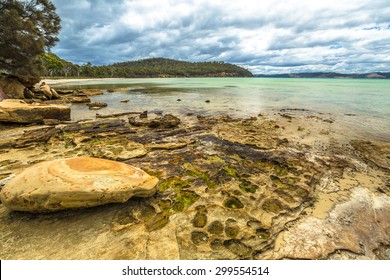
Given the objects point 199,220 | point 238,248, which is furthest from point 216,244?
point 199,220

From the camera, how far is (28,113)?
10.1 meters

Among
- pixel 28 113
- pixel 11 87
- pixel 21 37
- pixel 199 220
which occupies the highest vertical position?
pixel 21 37

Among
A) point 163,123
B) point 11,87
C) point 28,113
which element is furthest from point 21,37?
point 163,123

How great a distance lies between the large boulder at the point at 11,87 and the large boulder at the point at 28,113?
1092 cm

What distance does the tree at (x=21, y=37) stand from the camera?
1889 centimetres

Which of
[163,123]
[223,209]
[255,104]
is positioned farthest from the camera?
[255,104]

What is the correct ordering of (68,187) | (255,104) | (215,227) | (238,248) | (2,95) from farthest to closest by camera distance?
(255,104)
(2,95)
(215,227)
(68,187)
(238,248)

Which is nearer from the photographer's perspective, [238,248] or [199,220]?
[238,248]

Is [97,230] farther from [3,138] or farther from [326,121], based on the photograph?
[326,121]

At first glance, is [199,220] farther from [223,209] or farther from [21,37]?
[21,37]

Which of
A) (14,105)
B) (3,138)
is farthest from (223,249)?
(14,105)

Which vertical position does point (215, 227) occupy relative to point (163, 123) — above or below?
below

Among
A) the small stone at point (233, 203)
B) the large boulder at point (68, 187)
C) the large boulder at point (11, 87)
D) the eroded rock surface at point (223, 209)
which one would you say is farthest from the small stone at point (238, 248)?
the large boulder at point (11, 87)

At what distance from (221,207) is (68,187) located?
9.05ft
